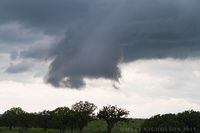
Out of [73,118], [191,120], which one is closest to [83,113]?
[73,118]

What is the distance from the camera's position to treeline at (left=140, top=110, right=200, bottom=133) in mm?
93750

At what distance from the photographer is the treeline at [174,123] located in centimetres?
9375

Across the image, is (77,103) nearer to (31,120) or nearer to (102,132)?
(102,132)

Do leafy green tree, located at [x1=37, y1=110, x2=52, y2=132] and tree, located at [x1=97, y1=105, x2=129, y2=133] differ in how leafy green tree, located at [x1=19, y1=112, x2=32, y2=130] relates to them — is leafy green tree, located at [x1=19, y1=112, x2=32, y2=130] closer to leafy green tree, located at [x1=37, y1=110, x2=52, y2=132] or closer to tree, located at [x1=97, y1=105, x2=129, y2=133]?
leafy green tree, located at [x1=37, y1=110, x2=52, y2=132]

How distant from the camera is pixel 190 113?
10856cm

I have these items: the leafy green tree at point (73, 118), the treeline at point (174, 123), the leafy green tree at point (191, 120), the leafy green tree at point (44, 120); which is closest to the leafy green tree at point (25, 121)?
the leafy green tree at point (44, 120)

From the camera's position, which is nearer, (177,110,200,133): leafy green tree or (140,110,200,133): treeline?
(140,110,200,133): treeline

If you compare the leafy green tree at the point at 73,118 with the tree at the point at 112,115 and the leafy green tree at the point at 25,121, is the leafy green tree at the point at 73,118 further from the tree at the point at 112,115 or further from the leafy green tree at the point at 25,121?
the leafy green tree at the point at 25,121

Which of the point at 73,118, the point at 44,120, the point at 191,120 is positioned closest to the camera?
the point at 191,120

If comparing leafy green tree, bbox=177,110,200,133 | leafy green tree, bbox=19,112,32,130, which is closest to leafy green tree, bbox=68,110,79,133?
leafy green tree, bbox=177,110,200,133

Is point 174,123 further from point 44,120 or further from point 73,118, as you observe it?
point 44,120

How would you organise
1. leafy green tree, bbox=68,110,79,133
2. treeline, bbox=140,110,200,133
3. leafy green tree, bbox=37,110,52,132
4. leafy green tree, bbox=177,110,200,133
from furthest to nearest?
1. leafy green tree, bbox=37,110,52,132
2. leafy green tree, bbox=68,110,79,133
3. leafy green tree, bbox=177,110,200,133
4. treeline, bbox=140,110,200,133

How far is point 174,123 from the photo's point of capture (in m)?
95.5

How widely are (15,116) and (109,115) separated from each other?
9145 centimetres
